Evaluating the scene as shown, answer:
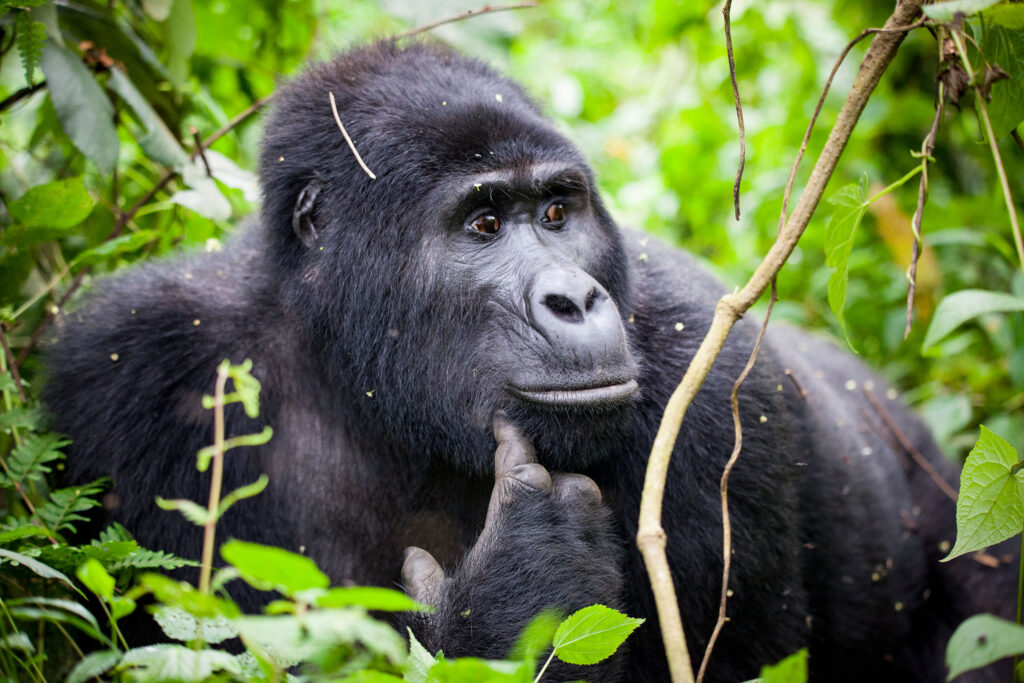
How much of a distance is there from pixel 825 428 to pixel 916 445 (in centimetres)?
86

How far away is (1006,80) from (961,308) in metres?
1.12

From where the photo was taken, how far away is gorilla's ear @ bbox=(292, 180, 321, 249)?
2.67 m

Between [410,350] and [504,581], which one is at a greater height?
[410,350]

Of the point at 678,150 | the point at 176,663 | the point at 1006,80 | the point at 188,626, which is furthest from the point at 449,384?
the point at 678,150

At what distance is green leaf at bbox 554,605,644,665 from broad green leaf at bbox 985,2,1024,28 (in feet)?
4.67

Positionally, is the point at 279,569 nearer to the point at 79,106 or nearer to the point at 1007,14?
the point at 1007,14

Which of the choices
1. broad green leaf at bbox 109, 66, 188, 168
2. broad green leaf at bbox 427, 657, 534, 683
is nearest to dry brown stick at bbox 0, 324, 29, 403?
broad green leaf at bbox 109, 66, 188, 168

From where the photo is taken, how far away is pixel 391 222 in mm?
2516

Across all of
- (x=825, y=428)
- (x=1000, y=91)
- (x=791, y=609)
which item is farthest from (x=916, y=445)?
(x=1000, y=91)

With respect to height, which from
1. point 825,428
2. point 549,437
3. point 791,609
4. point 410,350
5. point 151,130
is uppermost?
point 151,130

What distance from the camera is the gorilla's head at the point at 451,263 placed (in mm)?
2262

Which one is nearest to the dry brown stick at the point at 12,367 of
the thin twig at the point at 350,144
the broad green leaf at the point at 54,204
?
the broad green leaf at the point at 54,204

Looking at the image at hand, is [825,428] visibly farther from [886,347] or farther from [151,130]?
[151,130]

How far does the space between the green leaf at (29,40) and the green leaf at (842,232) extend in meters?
2.31
